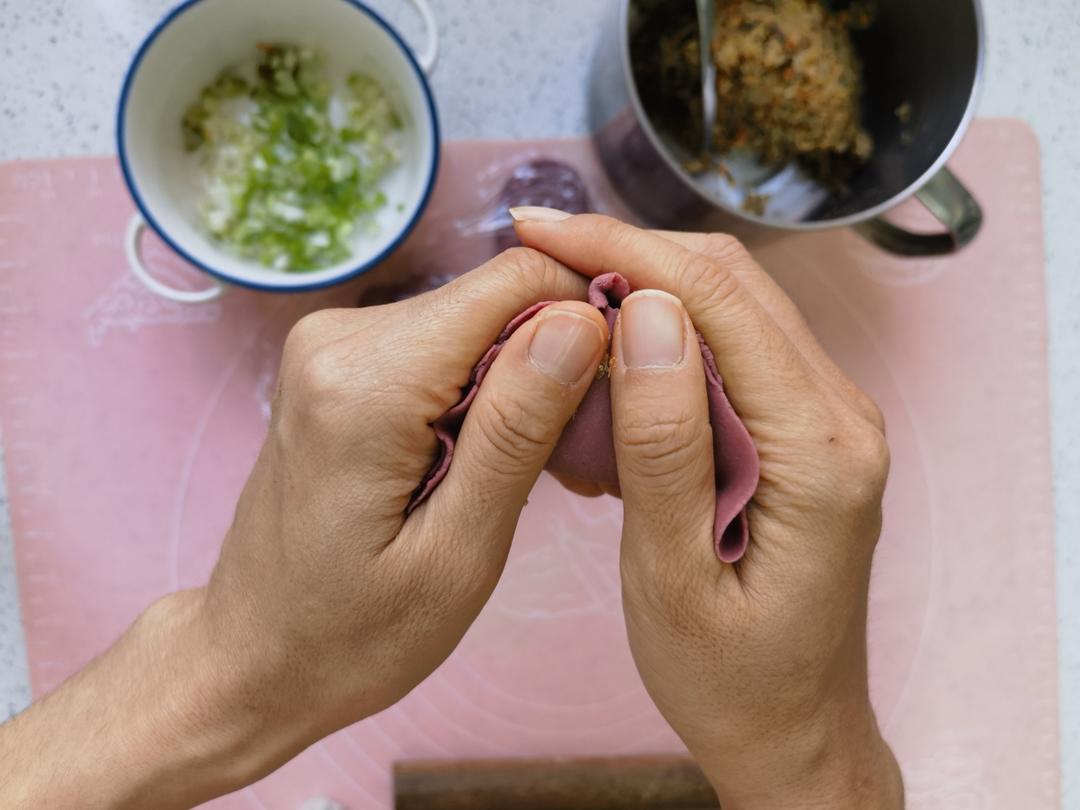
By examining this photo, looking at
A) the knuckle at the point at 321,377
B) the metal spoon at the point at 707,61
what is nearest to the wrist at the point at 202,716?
the knuckle at the point at 321,377

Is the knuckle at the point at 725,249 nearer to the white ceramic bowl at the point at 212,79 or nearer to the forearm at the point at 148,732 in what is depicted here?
the white ceramic bowl at the point at 212,79

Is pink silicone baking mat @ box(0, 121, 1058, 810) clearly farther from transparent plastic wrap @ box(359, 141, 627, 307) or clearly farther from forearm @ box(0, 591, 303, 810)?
forearm @ box(0, 591, 303, 810)

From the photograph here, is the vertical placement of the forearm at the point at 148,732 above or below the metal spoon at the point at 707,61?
below

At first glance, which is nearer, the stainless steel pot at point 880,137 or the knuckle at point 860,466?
the knuckle at point 860,466

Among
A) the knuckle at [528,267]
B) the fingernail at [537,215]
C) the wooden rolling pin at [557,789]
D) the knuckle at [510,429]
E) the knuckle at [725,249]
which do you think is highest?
the fingernail at [537,215]

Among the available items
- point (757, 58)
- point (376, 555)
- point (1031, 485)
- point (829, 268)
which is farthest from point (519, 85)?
point (1031, 485)

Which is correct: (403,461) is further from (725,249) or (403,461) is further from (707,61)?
(707,61)

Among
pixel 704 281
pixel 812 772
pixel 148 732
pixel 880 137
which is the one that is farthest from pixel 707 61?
pixel 148 732
